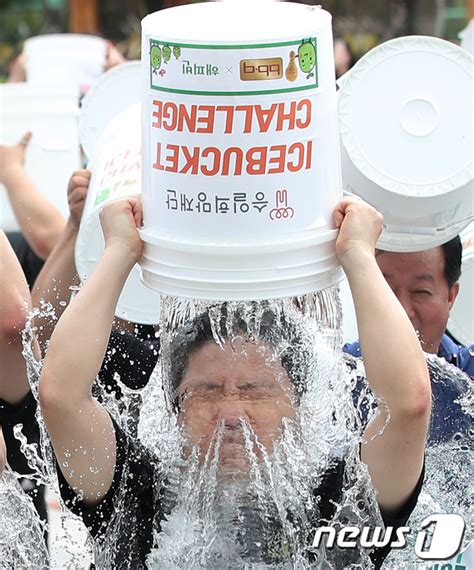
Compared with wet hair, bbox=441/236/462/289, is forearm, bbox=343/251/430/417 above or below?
above

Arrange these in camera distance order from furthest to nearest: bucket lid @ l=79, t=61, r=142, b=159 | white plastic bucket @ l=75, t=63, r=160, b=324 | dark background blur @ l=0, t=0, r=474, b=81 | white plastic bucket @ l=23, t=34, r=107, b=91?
dark background blur @ l=0, t=0, r=474, b=81 → white plastic bucket @ l=23, t=34, r=107, b=91 → bucket lid @ l=79, t=61, r=142, b=159 → white plastic bucket @ l=75, t=63, r=160, b=324

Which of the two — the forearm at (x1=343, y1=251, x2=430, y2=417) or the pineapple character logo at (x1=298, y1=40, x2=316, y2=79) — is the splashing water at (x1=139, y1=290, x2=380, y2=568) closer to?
the forearm at (x1=343, y1=251, x2=430, y2=417)

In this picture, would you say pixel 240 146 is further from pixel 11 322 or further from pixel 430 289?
pixel 430 289

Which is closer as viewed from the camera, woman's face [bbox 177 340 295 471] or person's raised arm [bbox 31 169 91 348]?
woman's face [bbox 177 340 295 471]

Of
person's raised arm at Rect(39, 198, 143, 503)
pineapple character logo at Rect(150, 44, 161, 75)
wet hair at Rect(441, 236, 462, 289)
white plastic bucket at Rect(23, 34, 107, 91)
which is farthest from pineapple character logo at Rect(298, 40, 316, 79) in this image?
white plastic bucket at Rect(23, 34, 107, 91)

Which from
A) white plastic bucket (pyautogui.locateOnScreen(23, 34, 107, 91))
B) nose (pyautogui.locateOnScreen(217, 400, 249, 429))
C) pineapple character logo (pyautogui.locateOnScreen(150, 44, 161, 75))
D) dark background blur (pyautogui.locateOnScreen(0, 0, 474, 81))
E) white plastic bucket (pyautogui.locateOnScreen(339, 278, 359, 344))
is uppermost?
pineapple character logo (pyautogui.locateOnScreen(150, 44, 161, 75))

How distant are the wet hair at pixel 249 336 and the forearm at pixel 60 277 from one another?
2.48ft

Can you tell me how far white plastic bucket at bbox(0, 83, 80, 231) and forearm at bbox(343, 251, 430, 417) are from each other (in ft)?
7.22

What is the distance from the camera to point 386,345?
79.7 inches

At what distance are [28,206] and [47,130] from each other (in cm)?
36

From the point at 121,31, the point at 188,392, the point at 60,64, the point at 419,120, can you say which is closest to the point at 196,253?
the point at 188,392

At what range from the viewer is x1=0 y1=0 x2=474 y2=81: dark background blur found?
13253 millimetres

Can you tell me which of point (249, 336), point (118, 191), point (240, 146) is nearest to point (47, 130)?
point (118, 191)

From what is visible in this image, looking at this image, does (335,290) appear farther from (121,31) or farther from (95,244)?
(121,31)
